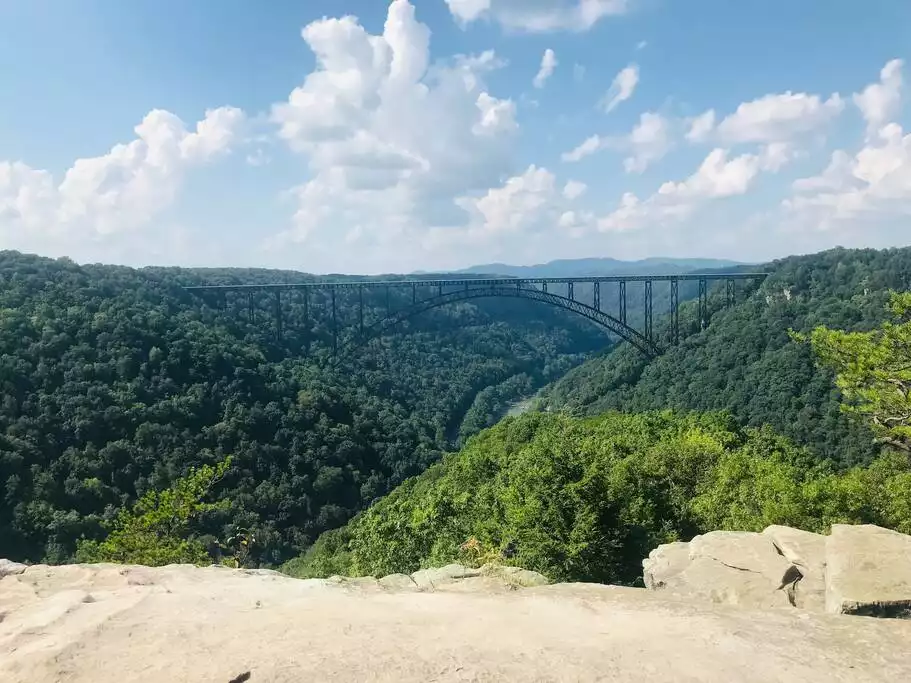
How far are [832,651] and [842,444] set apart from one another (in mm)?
30482

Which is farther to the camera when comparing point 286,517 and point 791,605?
point 286,517

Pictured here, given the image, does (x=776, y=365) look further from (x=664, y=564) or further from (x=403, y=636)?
(x=403, y=636)

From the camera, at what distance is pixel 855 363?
10383mm

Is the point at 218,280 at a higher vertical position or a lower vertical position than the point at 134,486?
higher

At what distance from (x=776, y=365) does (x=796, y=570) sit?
36086 millimetres

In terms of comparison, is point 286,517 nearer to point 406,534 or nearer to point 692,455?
point 406,534

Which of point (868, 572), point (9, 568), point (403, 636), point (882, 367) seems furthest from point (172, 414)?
point (868, 572)

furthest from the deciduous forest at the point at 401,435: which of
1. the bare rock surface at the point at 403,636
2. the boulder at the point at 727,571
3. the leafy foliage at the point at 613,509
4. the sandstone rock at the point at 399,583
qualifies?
the bare rock surface at the point at 403,636

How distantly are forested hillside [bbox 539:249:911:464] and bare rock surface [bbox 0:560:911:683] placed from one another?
2840 cm

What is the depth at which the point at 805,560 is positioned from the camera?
24.7ft

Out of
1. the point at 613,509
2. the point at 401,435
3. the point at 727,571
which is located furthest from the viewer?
the point at 401,435

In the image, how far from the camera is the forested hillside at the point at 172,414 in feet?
88.5

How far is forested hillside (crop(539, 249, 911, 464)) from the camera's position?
33.8 m

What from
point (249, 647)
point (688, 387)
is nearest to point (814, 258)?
point (688, 387)
